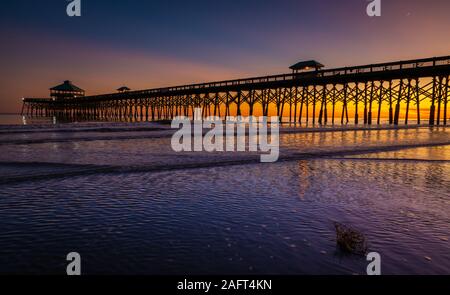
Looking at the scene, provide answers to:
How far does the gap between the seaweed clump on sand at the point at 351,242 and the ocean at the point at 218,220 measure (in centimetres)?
9

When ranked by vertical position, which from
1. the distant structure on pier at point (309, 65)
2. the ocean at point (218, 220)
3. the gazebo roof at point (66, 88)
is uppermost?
the gazebo roof at point (66, 88)

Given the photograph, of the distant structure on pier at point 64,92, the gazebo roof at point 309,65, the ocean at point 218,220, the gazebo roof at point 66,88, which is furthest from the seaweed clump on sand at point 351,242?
the gazebo roof at point 66,88

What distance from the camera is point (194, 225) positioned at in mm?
3963

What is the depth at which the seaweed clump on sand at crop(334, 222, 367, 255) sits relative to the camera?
315 cm

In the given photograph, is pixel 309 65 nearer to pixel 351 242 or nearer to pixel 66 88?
pixel 351 242

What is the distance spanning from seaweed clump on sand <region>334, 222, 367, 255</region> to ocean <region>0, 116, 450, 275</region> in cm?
9

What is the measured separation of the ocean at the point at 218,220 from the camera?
2908mm

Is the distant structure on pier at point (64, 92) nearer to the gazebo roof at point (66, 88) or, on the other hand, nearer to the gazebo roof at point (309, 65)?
the gazebo roof at point (66, 88)

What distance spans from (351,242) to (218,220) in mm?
1651

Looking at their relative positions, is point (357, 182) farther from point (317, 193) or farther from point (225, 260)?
point (225, 260)

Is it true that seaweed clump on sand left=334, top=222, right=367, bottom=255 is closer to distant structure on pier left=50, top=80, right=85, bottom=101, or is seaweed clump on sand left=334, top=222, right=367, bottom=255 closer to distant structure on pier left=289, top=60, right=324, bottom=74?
distant structure on pier left=289, top=60, right=324, bottom=74

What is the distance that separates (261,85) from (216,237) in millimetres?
37328

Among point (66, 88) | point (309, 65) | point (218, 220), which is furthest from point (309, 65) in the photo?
point (66, 88)
